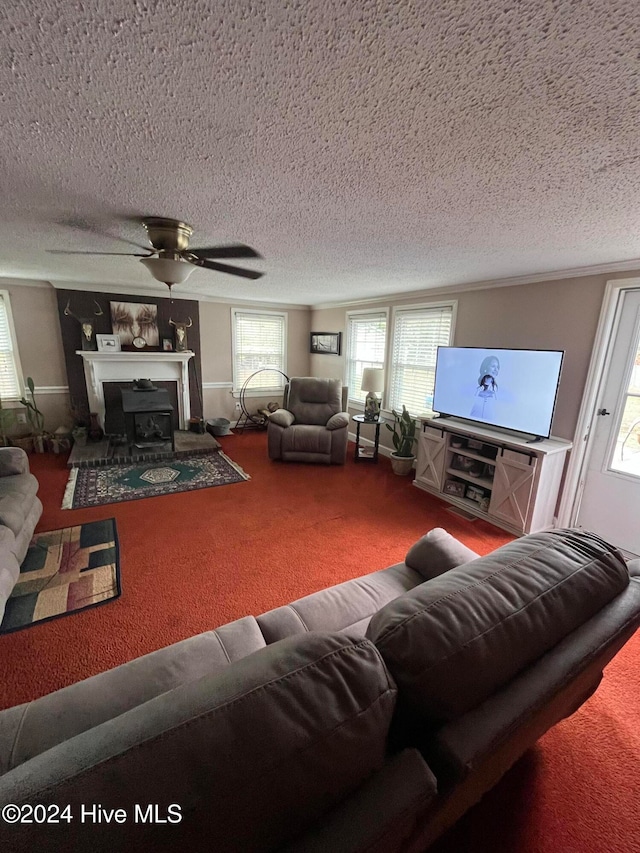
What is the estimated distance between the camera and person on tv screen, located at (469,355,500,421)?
3.22 meters

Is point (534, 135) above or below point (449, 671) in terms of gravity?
above

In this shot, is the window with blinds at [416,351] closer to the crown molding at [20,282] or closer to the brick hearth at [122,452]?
the brick hearth at [122,452]

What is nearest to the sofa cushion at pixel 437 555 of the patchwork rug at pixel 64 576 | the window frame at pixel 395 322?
the patchwork rug at pixel 64 576

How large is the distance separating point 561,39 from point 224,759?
1444 mm

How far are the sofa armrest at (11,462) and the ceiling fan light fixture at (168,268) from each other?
1866 millimetres

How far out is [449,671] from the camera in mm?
733

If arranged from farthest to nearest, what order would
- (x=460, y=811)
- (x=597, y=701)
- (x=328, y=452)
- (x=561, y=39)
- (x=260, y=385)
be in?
1. (x=260, y=385)
2. (x=328, y=452)
3. (x=597, y=701)
4. (x=460, y=811)
5. (x=561, y=39)

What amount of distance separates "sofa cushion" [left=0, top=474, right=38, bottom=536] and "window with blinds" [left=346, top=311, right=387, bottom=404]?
373cm

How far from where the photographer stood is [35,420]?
183 inches

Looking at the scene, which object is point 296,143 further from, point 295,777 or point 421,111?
point 295,777

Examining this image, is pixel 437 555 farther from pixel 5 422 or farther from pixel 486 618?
pixel 5 422

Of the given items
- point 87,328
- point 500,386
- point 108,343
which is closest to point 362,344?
point 500,386

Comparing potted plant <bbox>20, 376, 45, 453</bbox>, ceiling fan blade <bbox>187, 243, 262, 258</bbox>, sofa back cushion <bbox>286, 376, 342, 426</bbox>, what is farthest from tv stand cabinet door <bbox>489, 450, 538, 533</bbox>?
potted plant <bbox>20, 376, 45, 453</bbox>

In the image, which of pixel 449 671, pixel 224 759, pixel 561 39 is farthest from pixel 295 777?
pixel 561 39
